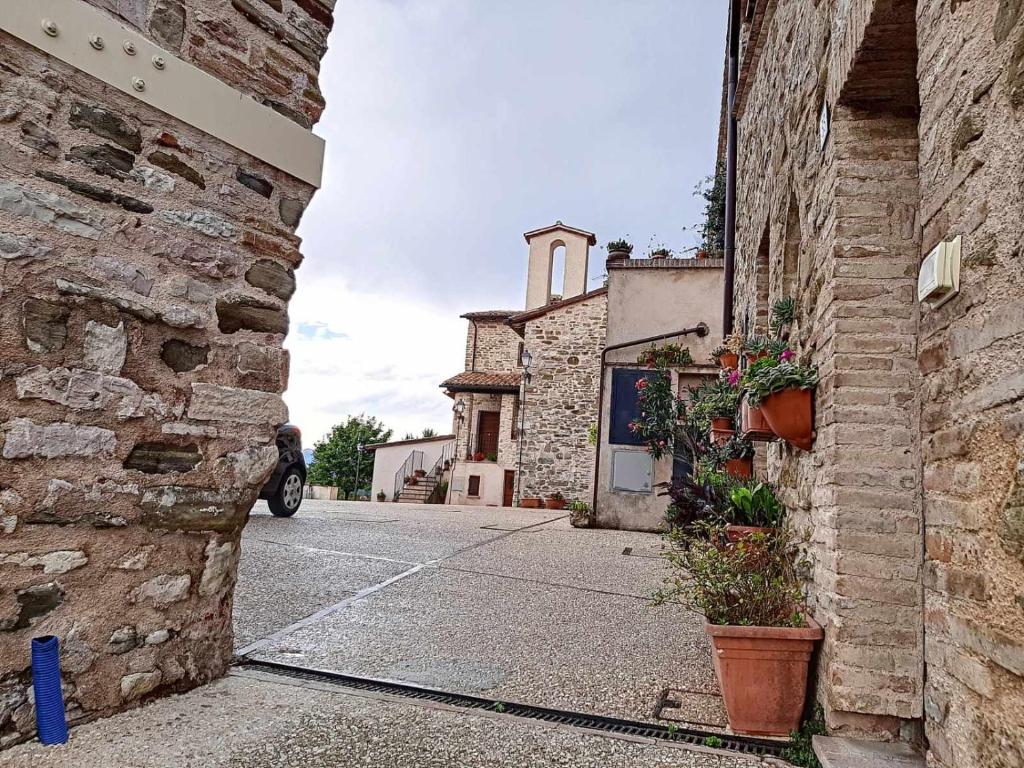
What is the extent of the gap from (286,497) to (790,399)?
261 inches

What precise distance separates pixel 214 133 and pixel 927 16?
92.5 inches

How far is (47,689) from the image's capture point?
2.06 m

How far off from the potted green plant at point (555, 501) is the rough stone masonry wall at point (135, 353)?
42.6 feet

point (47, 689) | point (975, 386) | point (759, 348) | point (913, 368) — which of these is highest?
point (759, 348)

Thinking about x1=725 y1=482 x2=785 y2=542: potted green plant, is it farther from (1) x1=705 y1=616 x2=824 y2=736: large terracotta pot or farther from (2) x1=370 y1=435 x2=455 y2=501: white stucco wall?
(2) x1=370 y1=435 x2=455 y2=501: white stucco wall

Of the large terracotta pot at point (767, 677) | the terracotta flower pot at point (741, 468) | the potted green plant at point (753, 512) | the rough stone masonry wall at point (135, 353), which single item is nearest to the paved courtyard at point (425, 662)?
the large terracotta pot at point (767, 677)

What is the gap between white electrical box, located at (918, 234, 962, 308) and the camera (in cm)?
173

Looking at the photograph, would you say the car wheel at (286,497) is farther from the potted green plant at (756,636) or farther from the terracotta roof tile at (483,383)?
the terracotta roof tile at (483,383)

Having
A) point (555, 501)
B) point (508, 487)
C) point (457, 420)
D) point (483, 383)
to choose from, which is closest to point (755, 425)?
point (555, 501)

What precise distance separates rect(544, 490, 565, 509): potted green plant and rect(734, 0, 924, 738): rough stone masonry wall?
1265 cm

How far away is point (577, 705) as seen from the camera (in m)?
2.67

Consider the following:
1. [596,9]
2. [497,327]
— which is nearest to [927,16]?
[596,9]

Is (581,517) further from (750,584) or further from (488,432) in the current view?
(488,432)

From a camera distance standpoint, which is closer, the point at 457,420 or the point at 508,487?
the point at 508,487
